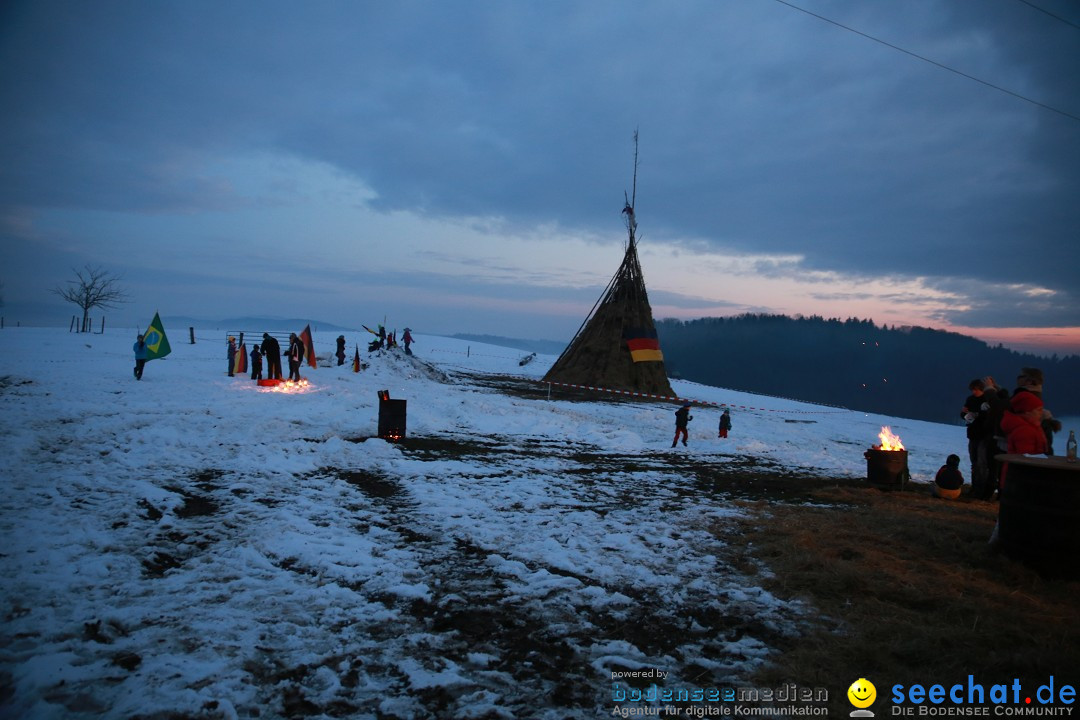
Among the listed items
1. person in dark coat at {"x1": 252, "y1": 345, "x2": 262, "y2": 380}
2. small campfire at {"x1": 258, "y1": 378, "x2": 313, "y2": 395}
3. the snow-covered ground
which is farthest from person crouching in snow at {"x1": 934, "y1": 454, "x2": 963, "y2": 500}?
person in dark coat at {"x1": 252, "y1": 345, "x2": 262, "y2": 380}

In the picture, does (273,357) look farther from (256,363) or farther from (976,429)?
(976,429)

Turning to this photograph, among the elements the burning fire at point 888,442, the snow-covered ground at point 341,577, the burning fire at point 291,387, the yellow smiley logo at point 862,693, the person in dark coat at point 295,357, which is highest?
the person in dark coat at point 295,357

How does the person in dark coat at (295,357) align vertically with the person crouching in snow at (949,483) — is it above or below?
above

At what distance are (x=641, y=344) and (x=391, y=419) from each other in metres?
16.4

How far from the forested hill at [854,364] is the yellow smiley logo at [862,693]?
8377 cm

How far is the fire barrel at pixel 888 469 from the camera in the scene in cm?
945

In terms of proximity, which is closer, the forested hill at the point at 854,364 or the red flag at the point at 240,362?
the red flag at the point at 240,362

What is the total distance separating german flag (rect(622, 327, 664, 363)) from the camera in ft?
83.8

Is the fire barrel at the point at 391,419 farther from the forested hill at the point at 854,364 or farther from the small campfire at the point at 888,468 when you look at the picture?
the forested hill at the point at 854,364

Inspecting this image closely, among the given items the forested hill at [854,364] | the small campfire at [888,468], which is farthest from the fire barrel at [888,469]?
the forested hill at [854,364]

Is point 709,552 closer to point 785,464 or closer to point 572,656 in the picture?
point 572,656

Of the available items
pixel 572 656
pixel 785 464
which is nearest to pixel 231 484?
pixel 572 656

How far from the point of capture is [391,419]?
11625 mm

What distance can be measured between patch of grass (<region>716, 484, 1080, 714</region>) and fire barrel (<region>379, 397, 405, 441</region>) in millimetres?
7519
